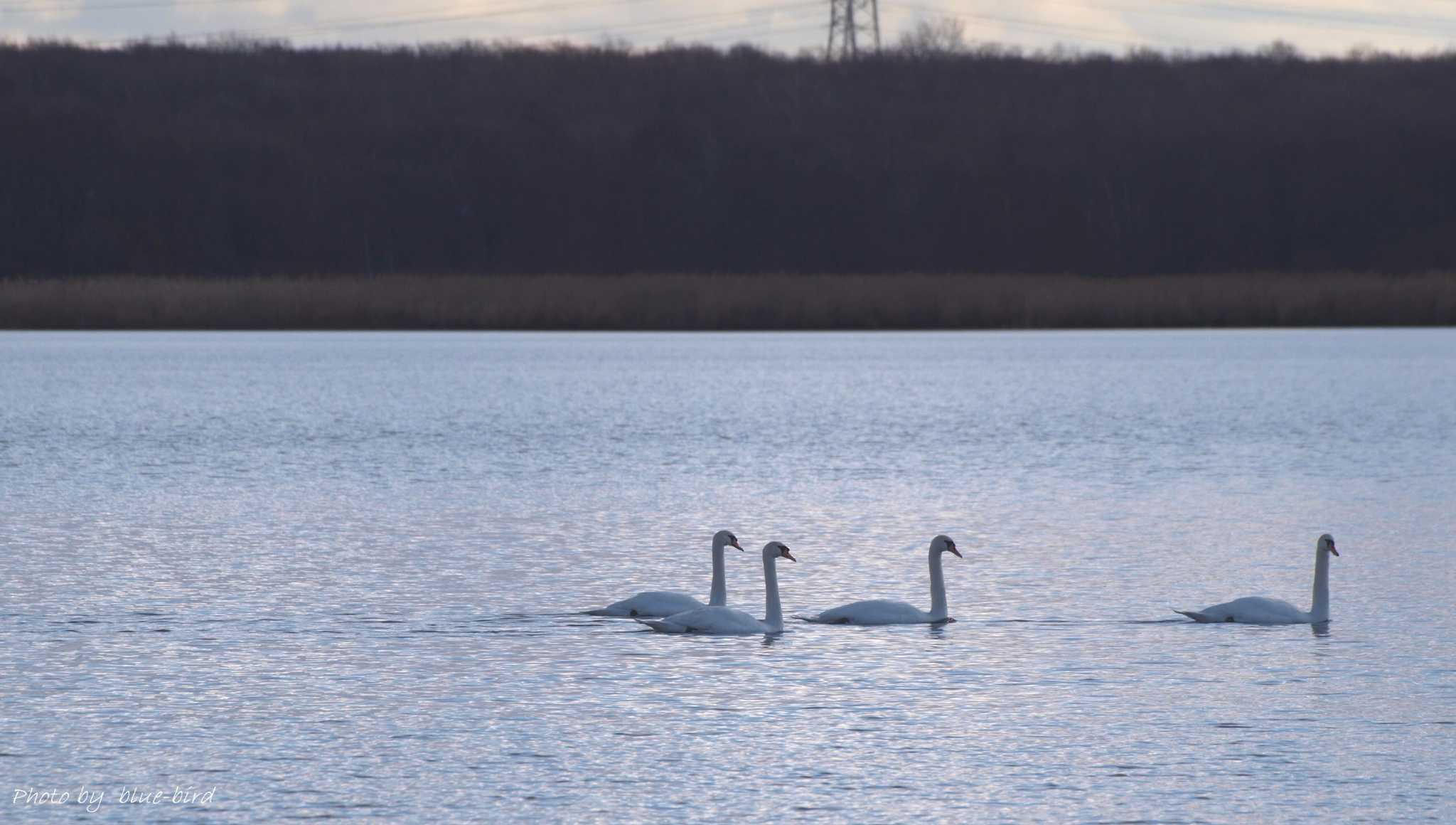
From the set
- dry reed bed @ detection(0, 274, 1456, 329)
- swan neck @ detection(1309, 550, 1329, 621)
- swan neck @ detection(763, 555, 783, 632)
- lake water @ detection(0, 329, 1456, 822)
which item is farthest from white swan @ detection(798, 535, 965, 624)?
dry reed bed @ detection(0, 274, 1456, 329)

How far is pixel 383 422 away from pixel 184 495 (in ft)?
28.3

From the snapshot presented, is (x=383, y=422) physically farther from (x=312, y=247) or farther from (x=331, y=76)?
(x=331, y=76)

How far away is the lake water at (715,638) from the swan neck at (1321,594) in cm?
12

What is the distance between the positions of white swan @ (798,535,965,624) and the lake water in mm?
106

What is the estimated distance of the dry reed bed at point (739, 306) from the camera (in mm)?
38781

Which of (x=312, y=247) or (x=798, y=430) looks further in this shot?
(x=312, y=247)

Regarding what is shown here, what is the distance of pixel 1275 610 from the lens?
439 inches

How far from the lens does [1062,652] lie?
10461 millimetres

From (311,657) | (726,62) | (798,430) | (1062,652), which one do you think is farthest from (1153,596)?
A: (726,62)

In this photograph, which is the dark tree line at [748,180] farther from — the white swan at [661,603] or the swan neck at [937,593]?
the swan neck at [937,593]

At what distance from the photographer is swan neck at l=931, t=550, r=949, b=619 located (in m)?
11.2

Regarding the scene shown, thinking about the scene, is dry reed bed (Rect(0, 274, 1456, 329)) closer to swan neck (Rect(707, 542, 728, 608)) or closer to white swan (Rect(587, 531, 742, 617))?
swan neck (Rect(707, 542, 728, 608))

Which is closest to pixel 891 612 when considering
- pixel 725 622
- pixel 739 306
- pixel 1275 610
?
pixel 725 622

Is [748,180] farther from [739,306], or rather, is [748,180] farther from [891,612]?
[891,612]
